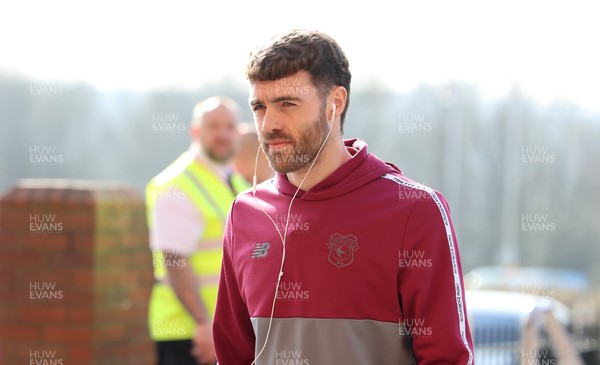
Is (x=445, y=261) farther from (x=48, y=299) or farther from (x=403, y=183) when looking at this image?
(x=48, y=299)

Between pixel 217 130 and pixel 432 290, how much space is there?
126 inches

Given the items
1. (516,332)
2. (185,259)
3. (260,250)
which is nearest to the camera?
(260,250)

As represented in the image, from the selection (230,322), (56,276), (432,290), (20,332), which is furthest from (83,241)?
(432,290)

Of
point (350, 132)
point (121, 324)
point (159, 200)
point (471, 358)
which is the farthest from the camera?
point (350, 132)

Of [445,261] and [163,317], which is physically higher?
[445,261]

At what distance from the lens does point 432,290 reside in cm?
250

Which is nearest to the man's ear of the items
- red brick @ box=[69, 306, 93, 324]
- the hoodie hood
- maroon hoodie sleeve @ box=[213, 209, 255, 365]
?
the hoodie hood

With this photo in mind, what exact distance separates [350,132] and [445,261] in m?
18.5

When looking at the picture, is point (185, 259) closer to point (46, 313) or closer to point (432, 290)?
point (46, 313)

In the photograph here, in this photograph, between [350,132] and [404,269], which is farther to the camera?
[350,132]

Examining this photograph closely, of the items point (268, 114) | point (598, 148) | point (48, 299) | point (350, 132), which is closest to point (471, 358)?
point (268, 114)

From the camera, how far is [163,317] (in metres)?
5.19

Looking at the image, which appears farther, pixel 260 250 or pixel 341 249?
pixel 260 250

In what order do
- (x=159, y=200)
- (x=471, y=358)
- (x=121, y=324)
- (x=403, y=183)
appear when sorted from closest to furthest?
(x=471, y=358)
(x=403, y=183)
(x=159, y=200)
(x=121, y=324)
